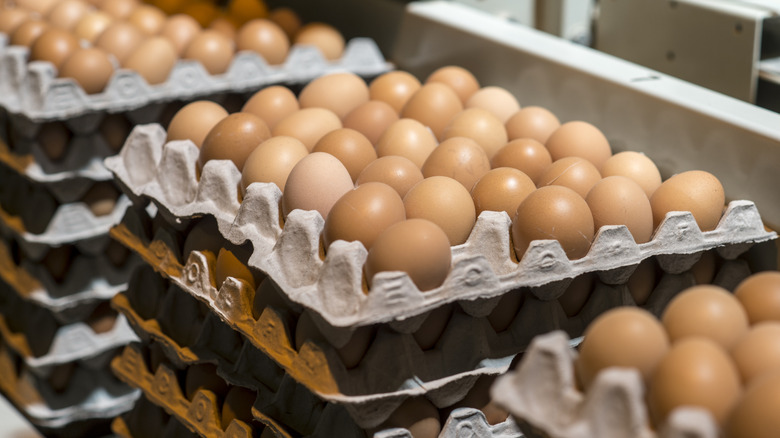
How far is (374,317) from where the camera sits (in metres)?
1.29

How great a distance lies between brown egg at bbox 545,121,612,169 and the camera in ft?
5.73

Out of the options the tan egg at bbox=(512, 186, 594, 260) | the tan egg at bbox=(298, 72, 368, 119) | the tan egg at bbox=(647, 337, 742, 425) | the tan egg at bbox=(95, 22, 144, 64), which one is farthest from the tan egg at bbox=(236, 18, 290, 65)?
the tan egg at bbox=(647, 337, 742, 425)

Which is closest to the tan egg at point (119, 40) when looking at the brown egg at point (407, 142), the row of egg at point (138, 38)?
the row of egg at point (138, 38)

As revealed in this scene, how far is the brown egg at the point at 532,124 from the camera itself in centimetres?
186

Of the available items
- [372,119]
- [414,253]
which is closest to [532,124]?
[372,119]

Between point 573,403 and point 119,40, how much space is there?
1.73 m

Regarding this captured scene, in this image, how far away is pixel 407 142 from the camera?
176cm

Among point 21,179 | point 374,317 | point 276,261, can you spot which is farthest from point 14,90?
point 374,317

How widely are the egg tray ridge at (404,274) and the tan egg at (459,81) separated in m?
0.65

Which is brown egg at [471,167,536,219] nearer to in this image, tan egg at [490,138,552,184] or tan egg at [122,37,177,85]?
tan egg at [490,138,552,184]

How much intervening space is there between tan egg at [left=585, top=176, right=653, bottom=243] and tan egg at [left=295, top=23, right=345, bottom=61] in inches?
46.5

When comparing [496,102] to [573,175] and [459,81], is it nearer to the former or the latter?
[459,81]

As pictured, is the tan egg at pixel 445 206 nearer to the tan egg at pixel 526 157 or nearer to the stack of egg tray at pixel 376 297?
the stack of egg tray at pixel 376 297

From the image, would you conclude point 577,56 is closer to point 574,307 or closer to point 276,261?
point 574,307
